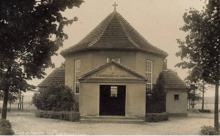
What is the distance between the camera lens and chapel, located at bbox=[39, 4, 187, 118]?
109 ft

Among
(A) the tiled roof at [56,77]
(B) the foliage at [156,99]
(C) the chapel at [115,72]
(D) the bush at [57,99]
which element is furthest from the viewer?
(A) the tiled roof at [56,77]

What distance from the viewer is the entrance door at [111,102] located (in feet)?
120

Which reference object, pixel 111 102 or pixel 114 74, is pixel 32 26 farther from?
pixel 111 102

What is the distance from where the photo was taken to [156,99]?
36312mm

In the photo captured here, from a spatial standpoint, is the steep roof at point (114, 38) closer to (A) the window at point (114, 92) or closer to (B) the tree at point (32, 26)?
(A) the window at point (114, 92)

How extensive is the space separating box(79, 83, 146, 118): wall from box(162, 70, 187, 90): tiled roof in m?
10.1

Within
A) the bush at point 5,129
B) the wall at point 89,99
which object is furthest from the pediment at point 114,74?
the bush at point 5,129

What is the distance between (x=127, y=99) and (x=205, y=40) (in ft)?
37.6

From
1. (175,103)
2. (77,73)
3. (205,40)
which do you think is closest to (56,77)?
(77,73)

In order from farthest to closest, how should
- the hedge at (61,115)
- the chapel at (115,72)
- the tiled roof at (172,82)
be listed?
the tiled roof at (172,82) → the chapel at (115,72) → the hedge at (61,115)

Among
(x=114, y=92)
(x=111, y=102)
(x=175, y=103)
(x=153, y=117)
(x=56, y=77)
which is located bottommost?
(x=153, y=117)

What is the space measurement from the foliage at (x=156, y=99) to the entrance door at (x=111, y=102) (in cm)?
228

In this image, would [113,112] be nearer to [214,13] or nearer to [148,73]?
[148,73]

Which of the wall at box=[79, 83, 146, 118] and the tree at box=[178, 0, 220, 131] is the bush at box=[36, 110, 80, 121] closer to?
the wall at box=[79, 83, 146, 118]
